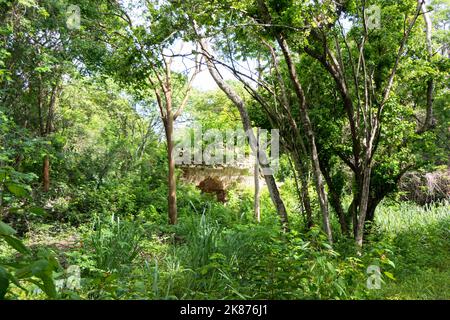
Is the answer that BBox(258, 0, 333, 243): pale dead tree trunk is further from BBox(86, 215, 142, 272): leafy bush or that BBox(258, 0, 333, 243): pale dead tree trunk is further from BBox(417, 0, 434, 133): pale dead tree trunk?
BBox(417, 0, 434, 133): pale dead tree trunk

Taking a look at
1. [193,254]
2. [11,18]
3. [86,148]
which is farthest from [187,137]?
[193,254]

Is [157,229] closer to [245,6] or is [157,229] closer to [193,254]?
[193,254]

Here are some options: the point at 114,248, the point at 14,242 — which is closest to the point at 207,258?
the point at 114,248

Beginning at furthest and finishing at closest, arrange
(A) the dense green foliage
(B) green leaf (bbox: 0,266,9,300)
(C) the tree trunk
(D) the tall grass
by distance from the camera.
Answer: (C) the tree trunk < (D) the tall grass < (A) the dense green foliage < (B) green leaf (bbox: 0,266,9,300)

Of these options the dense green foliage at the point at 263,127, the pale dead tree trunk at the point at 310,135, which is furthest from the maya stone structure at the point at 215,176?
the pale dead tree trunk at the point at 310,135

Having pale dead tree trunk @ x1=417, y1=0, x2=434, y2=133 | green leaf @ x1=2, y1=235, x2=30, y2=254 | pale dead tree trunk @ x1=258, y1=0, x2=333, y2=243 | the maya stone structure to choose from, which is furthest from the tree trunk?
green leaf @ x1=2, y1=235, x2=30, y2=254

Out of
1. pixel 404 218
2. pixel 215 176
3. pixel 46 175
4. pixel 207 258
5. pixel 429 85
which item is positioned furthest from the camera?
pixel 215 176

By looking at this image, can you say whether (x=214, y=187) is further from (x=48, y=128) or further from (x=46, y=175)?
(x=48, y=128)

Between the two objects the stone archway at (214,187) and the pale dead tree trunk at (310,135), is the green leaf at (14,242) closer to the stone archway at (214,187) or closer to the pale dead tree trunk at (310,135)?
the pale dead tree trunk at (310,135)

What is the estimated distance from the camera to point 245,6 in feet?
16.9

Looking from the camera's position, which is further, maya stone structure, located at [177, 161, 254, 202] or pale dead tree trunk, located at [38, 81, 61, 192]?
maya stone structure, located at [177, 161, 254, 202]

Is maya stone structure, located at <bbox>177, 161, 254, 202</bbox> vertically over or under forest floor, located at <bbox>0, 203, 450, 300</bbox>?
over

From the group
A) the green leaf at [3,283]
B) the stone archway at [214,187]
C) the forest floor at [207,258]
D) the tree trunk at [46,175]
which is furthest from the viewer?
the stone archway at [214,187]
